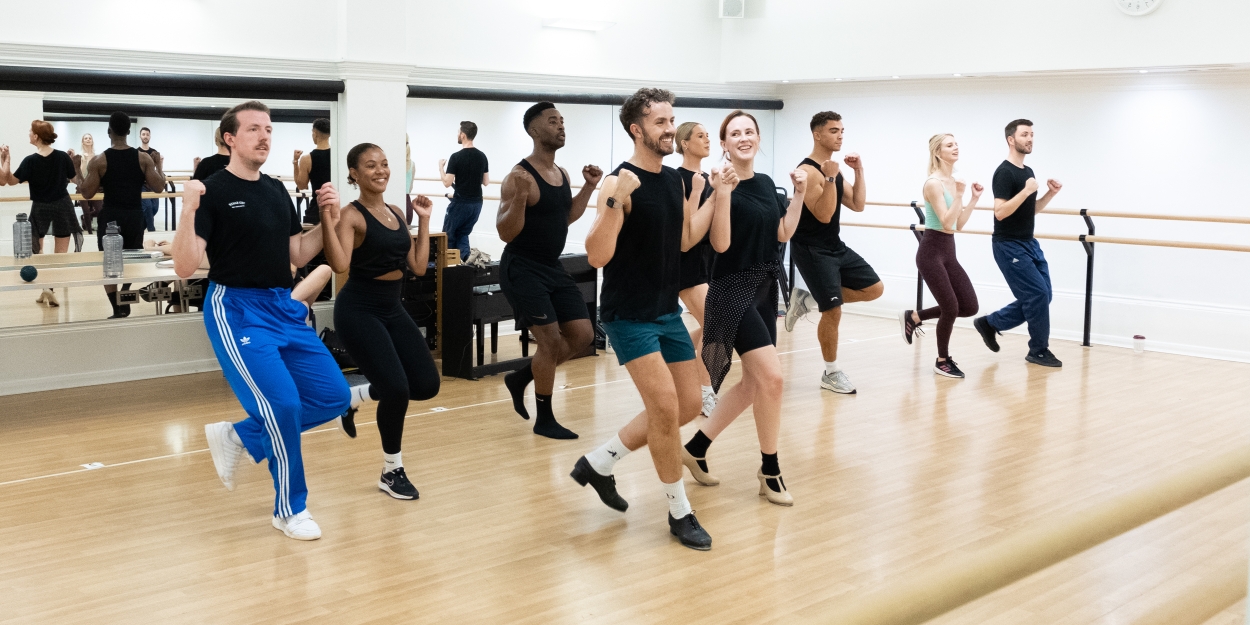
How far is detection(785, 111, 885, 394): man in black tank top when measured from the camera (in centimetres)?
630

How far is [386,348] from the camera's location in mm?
4590

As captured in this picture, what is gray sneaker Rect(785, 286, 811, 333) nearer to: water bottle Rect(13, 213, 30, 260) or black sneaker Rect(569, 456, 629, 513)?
black sneaker Rect(569, 456, 629, 513)

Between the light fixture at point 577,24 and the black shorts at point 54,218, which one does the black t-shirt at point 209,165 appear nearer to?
the black shorts at point 54,218

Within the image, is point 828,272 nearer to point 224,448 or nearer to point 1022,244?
point 1022,244

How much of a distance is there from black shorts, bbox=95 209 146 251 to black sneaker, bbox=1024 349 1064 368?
596 cm

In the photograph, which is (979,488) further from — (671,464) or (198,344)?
(198,344)

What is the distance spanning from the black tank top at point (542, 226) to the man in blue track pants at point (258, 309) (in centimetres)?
147

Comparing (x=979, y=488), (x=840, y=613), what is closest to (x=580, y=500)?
(x=979, y=488)

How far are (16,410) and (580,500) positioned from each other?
342 centimetres

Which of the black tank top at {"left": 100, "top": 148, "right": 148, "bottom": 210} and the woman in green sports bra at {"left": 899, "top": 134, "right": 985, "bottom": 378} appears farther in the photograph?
the woman in green sports bra at {"left": 899, "top": 134, "right": 985, "bottom": 378}

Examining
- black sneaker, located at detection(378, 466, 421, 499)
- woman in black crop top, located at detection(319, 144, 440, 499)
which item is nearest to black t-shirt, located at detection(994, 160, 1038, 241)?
woman in black crop top, located at detection(319, 144, 440, 499)

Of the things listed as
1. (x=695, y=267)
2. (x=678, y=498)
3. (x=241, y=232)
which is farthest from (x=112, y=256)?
(x=678, y=498)

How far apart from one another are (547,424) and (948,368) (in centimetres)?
302

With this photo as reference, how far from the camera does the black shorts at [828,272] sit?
6727 millimetres
